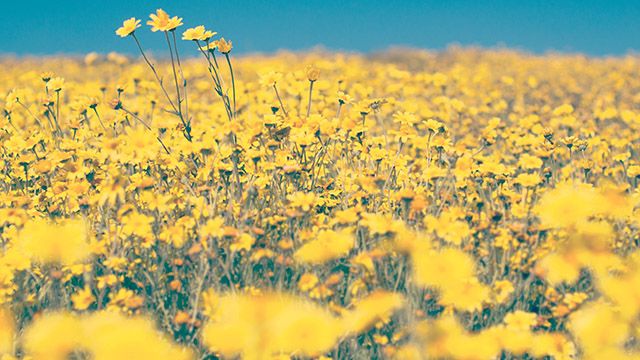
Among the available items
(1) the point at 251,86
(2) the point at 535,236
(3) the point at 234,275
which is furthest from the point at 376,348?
(1) the point at 251,86

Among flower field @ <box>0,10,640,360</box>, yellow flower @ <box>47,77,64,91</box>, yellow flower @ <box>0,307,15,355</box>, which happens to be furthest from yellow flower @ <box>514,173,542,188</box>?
yellow flower @ <box>47,77,64,91</box>

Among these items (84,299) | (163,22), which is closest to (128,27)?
(163,22)

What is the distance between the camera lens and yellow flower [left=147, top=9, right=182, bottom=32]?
3.21 metres

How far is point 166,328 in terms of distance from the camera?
7.86ft

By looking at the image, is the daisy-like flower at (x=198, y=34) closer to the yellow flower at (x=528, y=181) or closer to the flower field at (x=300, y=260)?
the flower field at (x=300, y=260)

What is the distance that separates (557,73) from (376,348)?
13.0 meters

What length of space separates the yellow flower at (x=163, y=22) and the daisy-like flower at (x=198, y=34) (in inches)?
3.6

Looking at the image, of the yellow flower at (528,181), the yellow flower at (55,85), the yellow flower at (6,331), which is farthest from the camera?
the yellow flower at (55,85)

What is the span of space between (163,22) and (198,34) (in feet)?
0.65

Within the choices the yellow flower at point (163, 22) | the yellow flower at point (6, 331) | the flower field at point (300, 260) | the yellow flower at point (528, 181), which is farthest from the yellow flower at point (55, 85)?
the yellow flower at point (528, 181)

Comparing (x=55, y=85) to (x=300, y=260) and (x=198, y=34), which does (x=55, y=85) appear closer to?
(x=198, y=34)

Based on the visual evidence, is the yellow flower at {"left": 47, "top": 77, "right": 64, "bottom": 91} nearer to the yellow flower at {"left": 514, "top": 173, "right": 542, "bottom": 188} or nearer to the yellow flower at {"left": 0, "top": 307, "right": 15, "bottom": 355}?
the yellow flower at {"left": 0, "top": 307, "right": 15, "bottom": 355}

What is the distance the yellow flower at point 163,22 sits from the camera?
3207 mm

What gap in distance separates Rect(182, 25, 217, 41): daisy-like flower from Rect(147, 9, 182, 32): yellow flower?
9cm
